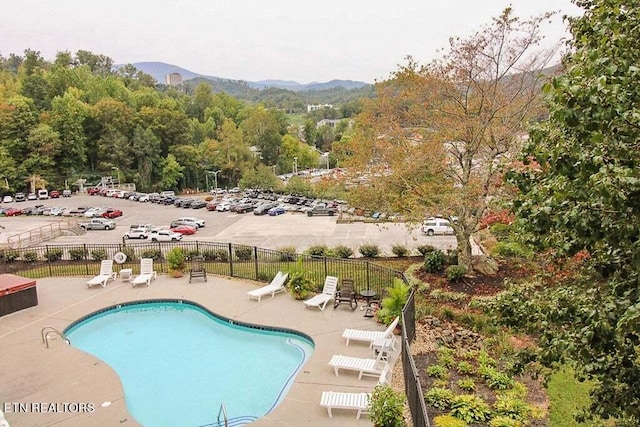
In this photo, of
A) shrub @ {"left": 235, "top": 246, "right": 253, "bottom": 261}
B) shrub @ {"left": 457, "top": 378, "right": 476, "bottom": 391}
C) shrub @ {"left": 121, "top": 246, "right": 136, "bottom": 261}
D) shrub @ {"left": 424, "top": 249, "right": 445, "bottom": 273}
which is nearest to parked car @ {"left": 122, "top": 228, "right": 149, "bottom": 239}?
shrub @ {"left": 121, "top": 246, "right": 136, "bottom": 261}

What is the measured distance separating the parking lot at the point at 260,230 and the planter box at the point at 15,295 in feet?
52.0

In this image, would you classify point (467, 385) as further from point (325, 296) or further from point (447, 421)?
point (325, 296)

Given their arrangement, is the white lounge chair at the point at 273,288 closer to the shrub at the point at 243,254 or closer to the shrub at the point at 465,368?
the shrub at the point at 243,254

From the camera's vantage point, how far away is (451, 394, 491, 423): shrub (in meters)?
8.13

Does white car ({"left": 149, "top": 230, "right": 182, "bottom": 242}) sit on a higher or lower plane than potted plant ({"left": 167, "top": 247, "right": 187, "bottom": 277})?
lower

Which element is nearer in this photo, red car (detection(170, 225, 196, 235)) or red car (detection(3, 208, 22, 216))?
red car (detection(170, 225, 196, 235))

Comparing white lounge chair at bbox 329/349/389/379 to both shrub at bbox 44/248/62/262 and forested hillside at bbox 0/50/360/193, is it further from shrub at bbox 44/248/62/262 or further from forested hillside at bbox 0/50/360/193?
forested hillside at bbox 0/50/360/193

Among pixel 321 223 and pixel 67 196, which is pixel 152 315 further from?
pixel 67 196

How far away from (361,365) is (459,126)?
9.82 meters

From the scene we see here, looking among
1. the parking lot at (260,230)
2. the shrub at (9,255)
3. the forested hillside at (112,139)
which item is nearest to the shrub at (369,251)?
the parking lot at (260,230)

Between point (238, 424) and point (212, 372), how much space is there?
2.64 m

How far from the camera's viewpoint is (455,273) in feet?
51.3

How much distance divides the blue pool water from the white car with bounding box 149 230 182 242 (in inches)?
855

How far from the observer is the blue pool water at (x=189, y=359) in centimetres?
977
